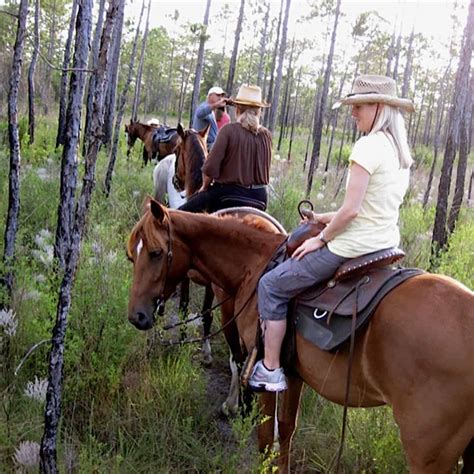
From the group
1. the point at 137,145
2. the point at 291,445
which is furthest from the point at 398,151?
the point at 137,145

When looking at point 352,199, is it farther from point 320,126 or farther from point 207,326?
point 320,126

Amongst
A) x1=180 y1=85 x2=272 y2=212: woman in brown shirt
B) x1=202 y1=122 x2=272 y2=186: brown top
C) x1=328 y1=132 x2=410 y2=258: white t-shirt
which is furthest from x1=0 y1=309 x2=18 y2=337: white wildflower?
x1=328 y1=132 x2=410 y2=258: white t-shirt

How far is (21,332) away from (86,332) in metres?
0.68

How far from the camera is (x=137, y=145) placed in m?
20.8

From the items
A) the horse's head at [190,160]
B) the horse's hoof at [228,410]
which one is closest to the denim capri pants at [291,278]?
the horse's hoof at [228,410]

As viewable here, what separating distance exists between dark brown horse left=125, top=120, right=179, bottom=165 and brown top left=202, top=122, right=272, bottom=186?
5.97m

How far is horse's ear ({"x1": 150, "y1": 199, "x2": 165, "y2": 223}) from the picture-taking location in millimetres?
3529

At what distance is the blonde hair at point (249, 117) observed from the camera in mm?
5383

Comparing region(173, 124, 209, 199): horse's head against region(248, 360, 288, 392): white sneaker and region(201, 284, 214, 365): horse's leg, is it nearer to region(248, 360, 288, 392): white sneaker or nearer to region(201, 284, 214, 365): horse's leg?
region(201, 284, 214, 365): horse's leg

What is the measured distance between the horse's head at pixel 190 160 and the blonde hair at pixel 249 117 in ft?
3.53

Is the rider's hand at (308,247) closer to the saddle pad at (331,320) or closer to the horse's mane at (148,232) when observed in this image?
the saddle pad at (331,320)

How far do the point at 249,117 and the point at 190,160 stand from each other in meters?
1.32

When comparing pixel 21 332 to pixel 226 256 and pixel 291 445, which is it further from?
pixel 291 445

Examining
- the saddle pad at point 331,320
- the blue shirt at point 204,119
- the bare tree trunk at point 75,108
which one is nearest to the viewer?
the saddle pad at point 331,320
